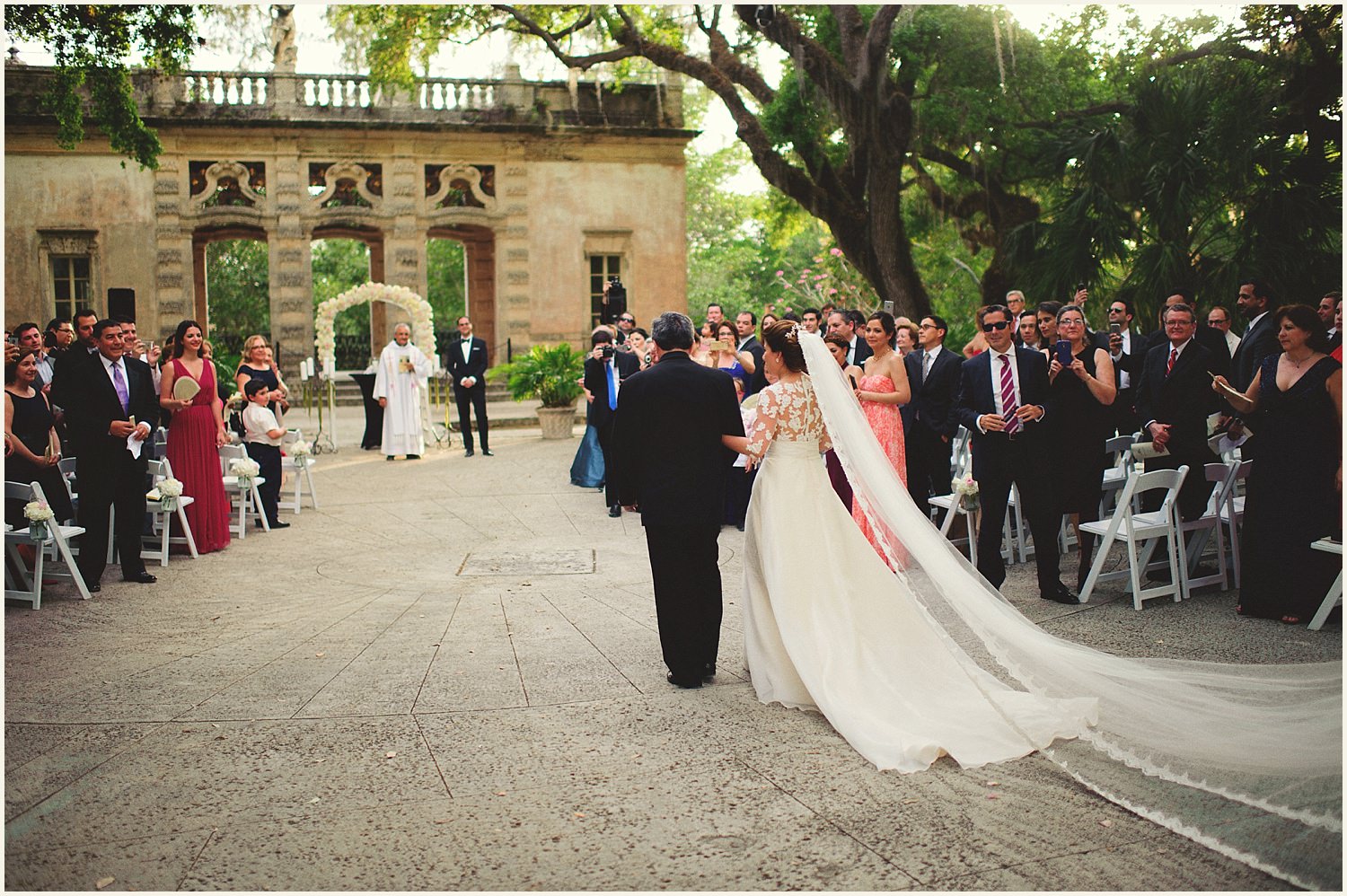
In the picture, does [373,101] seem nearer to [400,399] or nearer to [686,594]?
[400,399]

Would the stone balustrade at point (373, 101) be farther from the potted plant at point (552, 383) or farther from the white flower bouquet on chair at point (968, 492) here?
the white flower bouquet on chair at point (968, 492)

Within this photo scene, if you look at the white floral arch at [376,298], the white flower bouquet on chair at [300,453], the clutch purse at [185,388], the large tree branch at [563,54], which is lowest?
the white flower bouquet on chair at [300,453]

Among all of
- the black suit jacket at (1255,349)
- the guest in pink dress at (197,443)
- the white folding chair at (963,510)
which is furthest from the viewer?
the guest in pink dress at (197,443)

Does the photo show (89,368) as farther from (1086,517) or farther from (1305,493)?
(1305,493)

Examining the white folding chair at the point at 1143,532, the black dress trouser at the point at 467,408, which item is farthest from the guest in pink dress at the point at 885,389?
the black dress trouser at the point at 467,408

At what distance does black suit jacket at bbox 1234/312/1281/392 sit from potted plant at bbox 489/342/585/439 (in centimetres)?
1105

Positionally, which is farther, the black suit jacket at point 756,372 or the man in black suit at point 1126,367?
the black suit jacket at point 756,372

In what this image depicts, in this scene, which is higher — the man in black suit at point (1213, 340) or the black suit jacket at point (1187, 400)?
the man in black suit at point (1213, 340)

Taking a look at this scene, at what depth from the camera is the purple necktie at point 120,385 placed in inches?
328

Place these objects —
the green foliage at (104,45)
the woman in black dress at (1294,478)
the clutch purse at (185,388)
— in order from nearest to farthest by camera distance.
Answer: the woman in black dress at (1294,478)
the clutch purse at (185,388)
the green foliage at (104,45)

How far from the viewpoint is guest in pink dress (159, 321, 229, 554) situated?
31.3ft

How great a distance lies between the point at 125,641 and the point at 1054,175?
11721 millimetres

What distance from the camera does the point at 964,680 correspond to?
5.12 meters

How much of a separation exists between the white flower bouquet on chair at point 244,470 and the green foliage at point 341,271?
3203 centimetres
